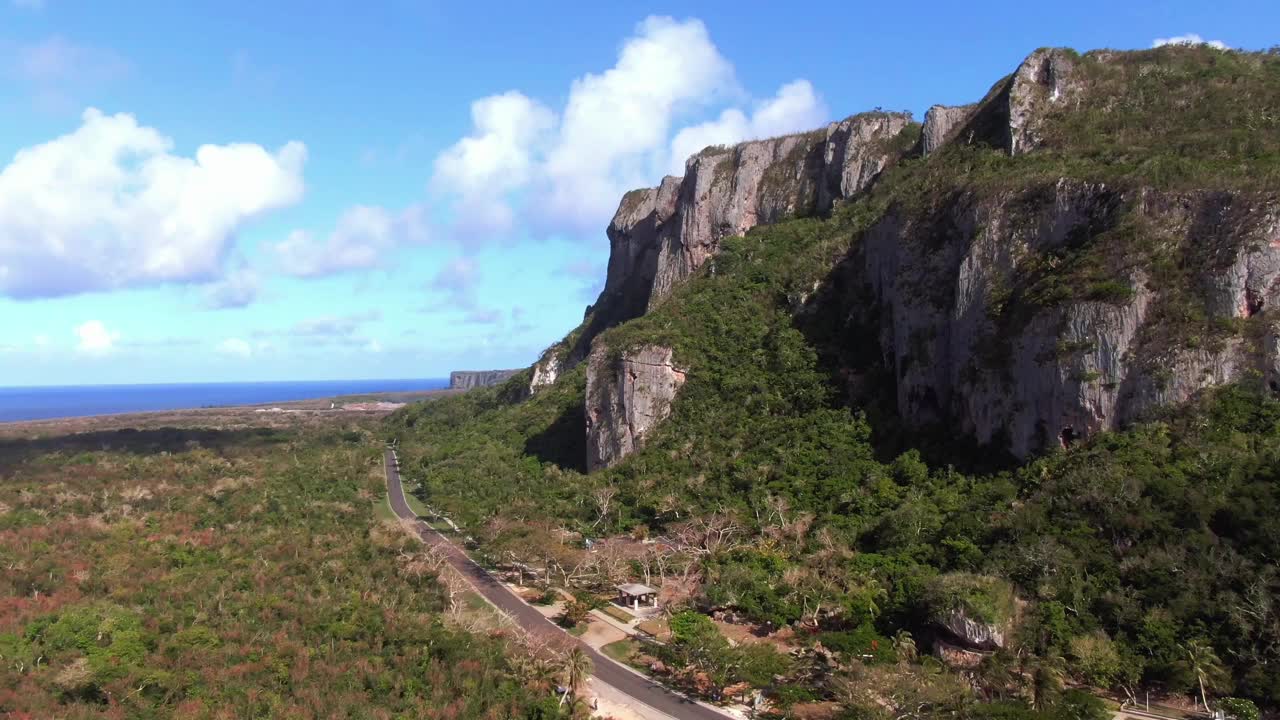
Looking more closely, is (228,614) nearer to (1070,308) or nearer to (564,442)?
(564,442)

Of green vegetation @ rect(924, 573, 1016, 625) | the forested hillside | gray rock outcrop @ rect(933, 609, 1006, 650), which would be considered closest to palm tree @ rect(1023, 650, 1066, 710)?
the forested hillside

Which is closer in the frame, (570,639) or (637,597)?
(570,639)

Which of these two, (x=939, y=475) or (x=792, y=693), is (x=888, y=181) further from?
(x=792, y=693)

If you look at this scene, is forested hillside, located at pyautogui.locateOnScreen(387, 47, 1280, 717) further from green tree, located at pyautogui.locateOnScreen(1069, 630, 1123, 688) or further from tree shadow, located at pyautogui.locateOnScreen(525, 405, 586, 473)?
tree shadow, located at pyautogui.locateOnScreen(525, 405, 586, 473)

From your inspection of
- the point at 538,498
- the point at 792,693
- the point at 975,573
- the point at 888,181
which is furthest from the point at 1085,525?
the point at 888,181

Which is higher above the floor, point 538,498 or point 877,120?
point 877,120

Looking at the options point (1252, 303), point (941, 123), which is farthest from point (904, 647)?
point (941, 123)
